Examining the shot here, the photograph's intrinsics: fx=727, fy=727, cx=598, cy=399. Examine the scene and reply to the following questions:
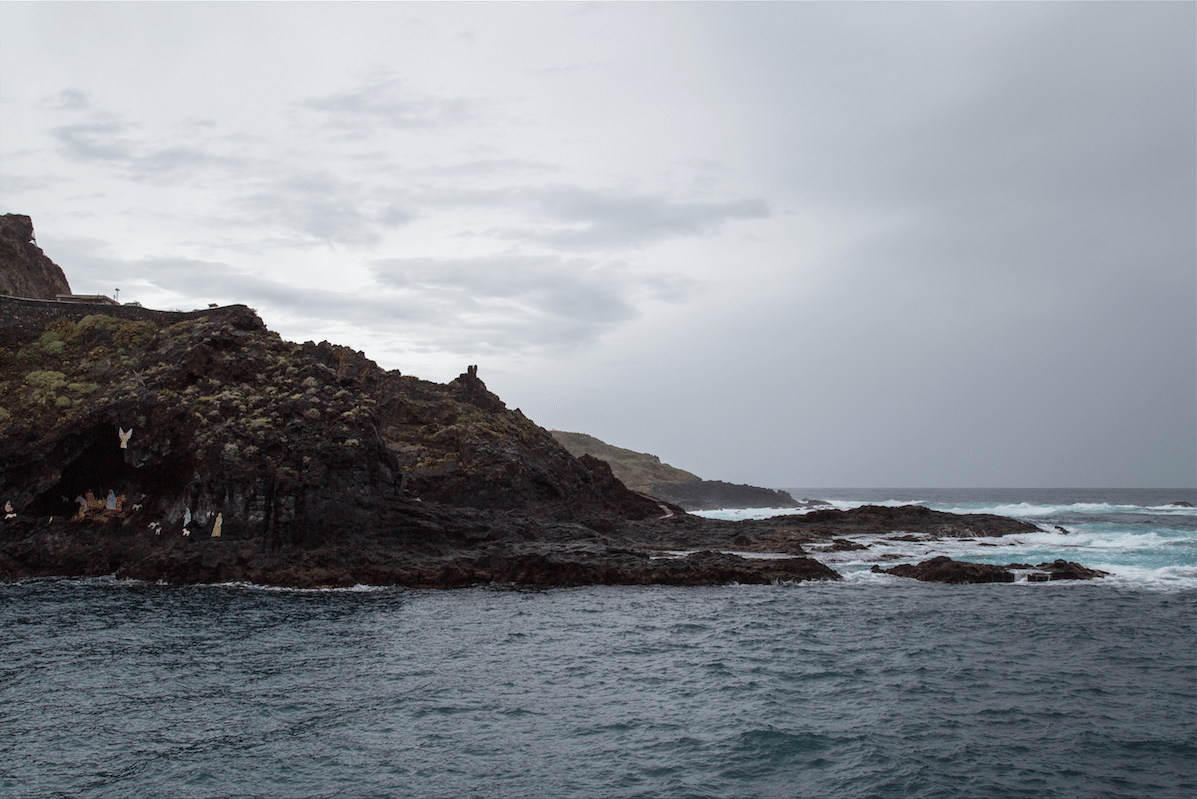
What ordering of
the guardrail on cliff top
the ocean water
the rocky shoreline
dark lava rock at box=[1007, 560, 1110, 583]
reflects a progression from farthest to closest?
the guardrail on cliff top → dark lava rock at box=[1007, 560, 1110, 583] → the rocky shoreline → the ocean water

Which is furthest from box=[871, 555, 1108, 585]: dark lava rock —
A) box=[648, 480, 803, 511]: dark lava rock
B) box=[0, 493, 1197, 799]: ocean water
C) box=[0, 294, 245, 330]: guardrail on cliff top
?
box=[648, 480, 803, 511]: dark lava rock

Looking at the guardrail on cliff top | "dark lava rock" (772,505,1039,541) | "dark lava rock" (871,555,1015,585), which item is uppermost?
the guardrail on cliff top

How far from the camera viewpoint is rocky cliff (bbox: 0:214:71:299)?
52188 mm

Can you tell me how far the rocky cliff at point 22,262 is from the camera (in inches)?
2055

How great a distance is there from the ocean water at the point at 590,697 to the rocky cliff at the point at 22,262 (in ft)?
103

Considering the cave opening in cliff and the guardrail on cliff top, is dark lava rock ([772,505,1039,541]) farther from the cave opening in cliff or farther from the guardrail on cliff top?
the guardrail on cliff top

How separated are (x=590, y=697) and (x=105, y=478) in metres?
34.2

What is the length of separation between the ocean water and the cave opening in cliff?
8.13m

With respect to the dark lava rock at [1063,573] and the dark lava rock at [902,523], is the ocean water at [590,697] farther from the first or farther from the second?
the dark lava rock at [902,523]

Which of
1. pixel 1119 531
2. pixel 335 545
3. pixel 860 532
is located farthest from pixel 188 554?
pixel 1119 531

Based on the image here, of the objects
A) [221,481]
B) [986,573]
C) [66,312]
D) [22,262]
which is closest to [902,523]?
[986,573]

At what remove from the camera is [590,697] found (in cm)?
1917

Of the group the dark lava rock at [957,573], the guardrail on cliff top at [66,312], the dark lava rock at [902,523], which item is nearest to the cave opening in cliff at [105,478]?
the guardrail on cliff top at [66,312]

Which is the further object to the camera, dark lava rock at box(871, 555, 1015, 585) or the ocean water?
dark lava rock at box(871, 555, 1015, 585)
